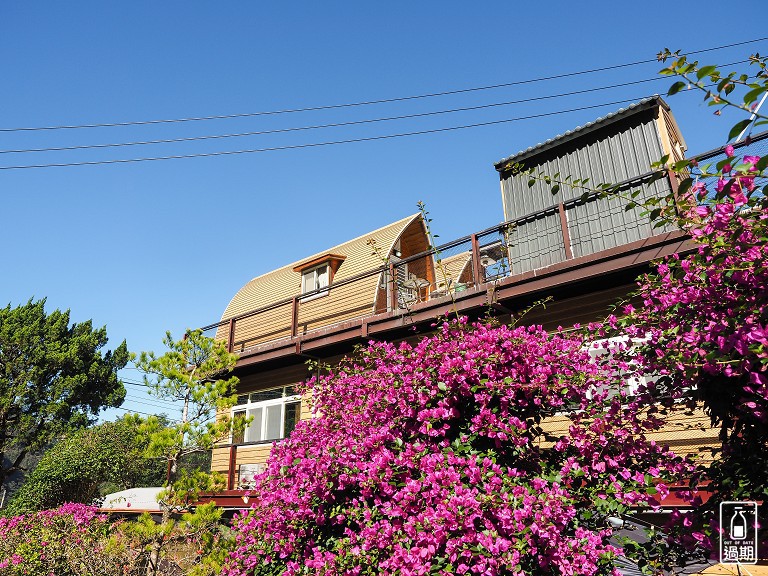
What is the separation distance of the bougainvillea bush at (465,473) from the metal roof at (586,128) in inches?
273

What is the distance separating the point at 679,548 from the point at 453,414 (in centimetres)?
213

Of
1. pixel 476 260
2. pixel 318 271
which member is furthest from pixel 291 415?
pixel 476 260

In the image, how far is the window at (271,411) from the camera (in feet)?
48.5

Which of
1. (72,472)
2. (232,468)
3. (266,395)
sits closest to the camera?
(232,468)

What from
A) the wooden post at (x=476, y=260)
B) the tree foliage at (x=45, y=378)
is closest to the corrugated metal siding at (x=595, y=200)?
the wooden post at (x=476, y=260)

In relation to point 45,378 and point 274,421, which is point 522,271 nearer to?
point 274,421

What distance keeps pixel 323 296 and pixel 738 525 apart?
1382 centimetres

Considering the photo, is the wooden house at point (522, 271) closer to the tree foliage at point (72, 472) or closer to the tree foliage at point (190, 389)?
the tree foliage at point (190, 389)

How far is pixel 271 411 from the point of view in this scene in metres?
15.5

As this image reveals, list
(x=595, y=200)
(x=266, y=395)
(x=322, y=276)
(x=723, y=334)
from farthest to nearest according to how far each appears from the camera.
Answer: (x=322, y=276), (x=266, y=395), (x=595, y=200), (x=723, y=334)

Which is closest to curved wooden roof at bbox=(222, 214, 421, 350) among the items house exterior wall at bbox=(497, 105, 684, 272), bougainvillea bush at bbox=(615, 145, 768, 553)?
house exterior wall at bbox=(497, 105, 684, 272)

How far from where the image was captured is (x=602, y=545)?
449 centimetres

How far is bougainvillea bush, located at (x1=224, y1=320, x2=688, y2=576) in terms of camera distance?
13.9 ft

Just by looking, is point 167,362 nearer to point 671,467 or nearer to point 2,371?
point 671,467
